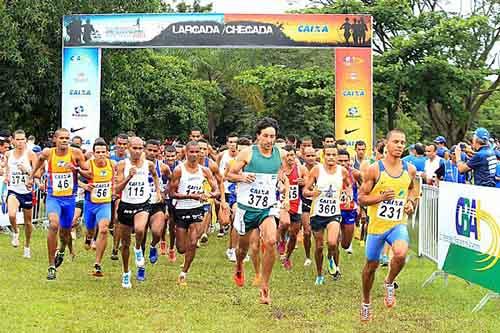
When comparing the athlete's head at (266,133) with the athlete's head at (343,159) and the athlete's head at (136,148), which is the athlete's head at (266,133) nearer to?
the athlete's head at (136,148)

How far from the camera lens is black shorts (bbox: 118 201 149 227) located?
10586 millimetres

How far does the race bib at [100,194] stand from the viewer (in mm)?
11125

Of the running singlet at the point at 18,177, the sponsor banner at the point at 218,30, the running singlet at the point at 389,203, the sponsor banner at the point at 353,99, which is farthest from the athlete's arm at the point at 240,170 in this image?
the sponsor banner at the point at 353,99

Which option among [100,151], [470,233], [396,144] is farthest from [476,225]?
[100,151]

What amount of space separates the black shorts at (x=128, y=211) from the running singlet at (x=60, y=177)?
0.92 metres

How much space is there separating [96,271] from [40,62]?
50.8 feet

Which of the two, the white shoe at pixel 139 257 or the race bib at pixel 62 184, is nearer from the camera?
the white shoe at pixel 139 257

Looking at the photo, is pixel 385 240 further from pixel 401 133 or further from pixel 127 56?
pixel 127 56

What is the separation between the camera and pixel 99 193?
11.1 metres

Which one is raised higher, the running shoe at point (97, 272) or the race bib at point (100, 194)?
the race bib at point (100, 194)

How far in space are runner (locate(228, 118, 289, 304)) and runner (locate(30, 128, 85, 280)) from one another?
3.04 m

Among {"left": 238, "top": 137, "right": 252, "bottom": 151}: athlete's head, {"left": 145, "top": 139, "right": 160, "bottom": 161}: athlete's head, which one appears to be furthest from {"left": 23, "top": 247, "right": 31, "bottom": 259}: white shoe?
{"left": 238, "top": 137, "right": 252, "bottom": 151}: athlete's head

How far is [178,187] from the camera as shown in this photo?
36.0 feet

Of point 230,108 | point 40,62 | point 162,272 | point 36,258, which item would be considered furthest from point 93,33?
point 230,108
